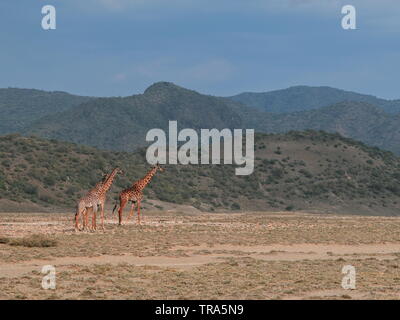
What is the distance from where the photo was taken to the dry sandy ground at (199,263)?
18375 mm

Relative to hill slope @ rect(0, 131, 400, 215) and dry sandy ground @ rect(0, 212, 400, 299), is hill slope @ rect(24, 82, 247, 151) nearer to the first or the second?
hill slope @ rect(0, 131, 400, 215)

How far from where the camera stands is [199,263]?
81.1 feet

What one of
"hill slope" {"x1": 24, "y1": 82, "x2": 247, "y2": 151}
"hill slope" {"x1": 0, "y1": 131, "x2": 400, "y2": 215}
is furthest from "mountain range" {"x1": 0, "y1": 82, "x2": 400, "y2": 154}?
"hill slope" {"x1": 0, "y1": 131, "x2": 400, "y2": 215}

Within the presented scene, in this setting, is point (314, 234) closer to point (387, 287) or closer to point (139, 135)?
point (387, 287)

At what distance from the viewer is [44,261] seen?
78.9ft

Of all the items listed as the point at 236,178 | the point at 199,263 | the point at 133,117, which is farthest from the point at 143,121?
the point at 199,263

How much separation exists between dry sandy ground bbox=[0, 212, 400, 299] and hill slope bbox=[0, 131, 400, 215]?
3347 centimetres

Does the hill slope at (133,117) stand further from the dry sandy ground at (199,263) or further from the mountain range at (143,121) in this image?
the dry sandy ground at (199,263)

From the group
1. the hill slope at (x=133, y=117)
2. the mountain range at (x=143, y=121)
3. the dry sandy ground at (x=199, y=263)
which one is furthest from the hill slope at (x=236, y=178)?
the mountain range at (x=143, y=121)

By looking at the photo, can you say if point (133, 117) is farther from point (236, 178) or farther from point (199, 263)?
point (199, 263)

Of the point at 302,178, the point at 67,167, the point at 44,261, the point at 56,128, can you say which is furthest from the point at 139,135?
the point at 44,261

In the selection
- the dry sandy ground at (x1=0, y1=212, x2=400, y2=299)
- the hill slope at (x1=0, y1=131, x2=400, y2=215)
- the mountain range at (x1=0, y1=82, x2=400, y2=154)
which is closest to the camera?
the dry sandy ground at (x1=0, y1=212, x2=400, y2=299)

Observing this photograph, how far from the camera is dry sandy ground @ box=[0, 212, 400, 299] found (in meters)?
18.4
